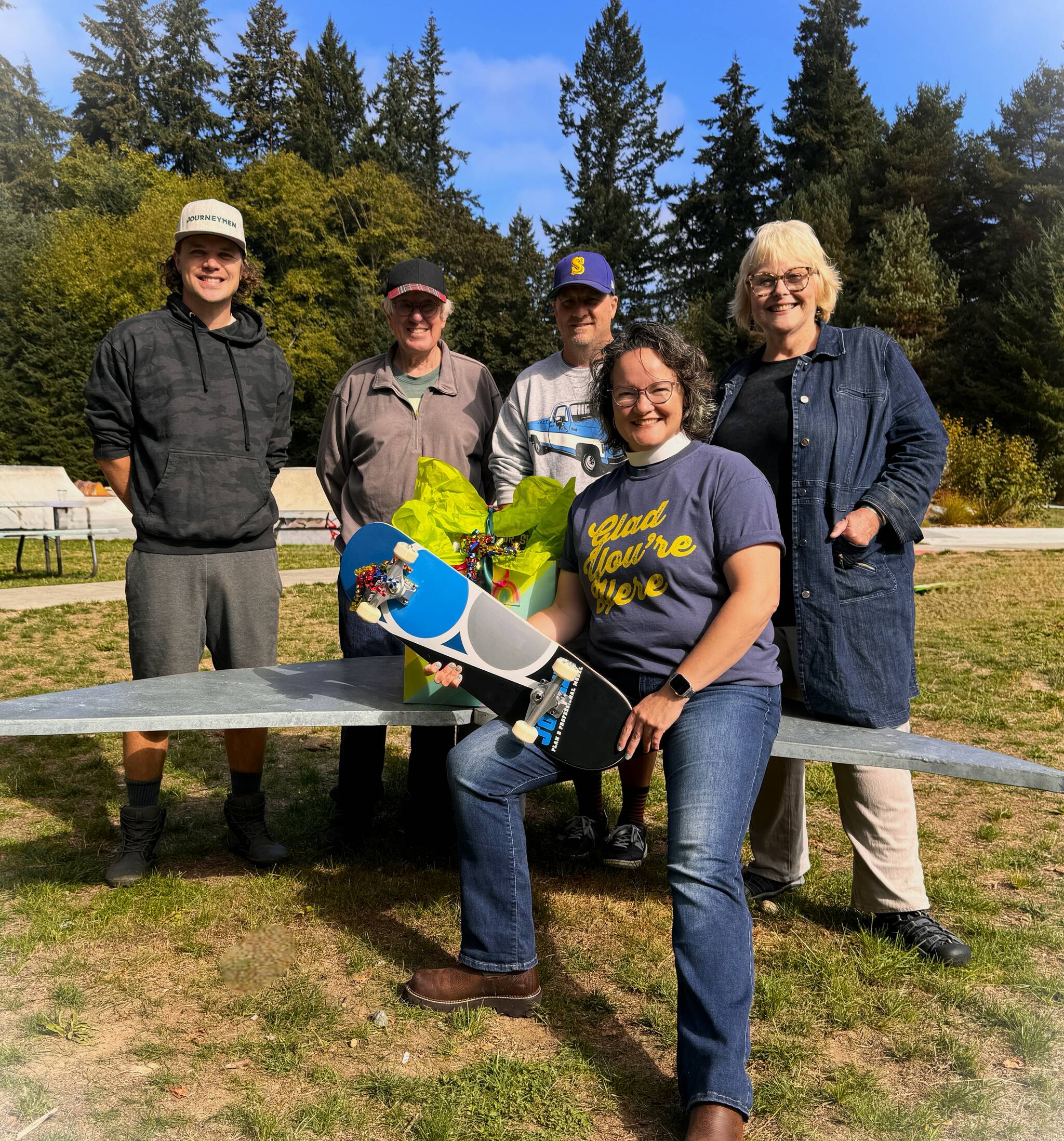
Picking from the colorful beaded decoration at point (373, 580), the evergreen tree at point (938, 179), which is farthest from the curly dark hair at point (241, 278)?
the evergreen tree at point (938, 179)

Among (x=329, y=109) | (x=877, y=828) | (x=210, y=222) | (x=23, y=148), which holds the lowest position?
(x=877, y=828)

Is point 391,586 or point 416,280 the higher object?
point 416,280

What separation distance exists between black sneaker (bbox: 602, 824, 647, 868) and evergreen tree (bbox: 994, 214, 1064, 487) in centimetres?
2694

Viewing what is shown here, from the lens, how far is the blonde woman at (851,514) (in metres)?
2.87

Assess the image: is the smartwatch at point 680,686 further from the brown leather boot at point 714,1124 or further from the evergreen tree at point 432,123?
the evergreen tree at point 432,123

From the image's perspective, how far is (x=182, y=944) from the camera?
3027 millimetres

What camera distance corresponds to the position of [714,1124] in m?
2.03

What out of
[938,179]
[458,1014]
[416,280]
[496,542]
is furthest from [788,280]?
[938,179]

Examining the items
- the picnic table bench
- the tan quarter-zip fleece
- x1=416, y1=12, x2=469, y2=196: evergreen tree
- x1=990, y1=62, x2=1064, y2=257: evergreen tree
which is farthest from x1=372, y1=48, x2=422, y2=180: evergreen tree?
the tan quarter-zip fleece

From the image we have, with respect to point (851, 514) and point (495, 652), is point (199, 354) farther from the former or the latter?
point (851, 514)

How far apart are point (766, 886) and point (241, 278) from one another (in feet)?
10.2

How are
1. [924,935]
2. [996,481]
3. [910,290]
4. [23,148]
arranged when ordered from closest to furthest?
[924,935], [996,481], [910,290], [23,148]

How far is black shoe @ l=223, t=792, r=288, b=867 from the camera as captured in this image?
3686mm

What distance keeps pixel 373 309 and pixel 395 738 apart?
93.1 feet
